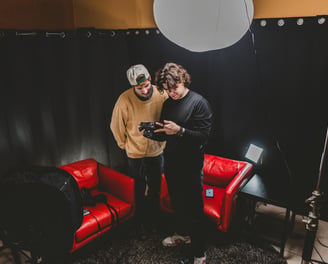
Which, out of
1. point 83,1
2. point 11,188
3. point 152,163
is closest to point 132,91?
point 152,163

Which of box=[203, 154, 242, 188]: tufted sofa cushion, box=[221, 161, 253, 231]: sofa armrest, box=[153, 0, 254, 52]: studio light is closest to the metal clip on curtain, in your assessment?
box=[153, 0, 254, 52]: studio light

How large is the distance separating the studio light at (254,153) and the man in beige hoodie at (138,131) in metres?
1.02

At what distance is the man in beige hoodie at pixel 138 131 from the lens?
2.36 meters

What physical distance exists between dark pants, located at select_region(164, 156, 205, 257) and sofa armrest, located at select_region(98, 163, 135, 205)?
60 cm

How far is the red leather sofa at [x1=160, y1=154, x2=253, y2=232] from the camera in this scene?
97.6 inches

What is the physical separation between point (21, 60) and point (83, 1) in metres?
1.34

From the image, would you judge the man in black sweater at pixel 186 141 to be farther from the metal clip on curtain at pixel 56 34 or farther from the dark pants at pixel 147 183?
the metal clip on curtain at pixel 56 34

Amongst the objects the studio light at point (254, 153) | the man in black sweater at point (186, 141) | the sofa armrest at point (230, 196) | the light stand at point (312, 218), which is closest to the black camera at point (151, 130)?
the man in black sweater at point (186, 141)

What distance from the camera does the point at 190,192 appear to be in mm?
2148

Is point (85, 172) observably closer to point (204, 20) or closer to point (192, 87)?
point (192, 87)

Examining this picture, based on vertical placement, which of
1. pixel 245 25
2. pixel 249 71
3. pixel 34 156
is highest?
pixel 245 25

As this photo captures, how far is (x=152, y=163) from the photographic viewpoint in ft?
8.95

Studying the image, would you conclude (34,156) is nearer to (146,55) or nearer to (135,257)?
(135,257)

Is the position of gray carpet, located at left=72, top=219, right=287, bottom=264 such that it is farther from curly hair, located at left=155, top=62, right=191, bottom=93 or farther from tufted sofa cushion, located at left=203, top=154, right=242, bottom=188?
curly hair, located at left=155, top=62, right=191, bottom=93
